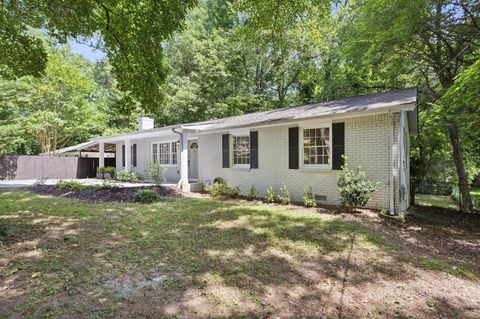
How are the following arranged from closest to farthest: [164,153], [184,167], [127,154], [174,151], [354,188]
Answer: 1. [354,188]
2. [184,167]
3. [174,151]
4. [164,153]
5. [127,154]

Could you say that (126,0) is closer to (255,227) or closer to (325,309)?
(255,227)

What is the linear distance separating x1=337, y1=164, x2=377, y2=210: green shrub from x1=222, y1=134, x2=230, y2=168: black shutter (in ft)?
17.4

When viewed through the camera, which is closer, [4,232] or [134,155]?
[4,232]

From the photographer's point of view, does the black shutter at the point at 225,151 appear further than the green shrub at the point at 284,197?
Yes

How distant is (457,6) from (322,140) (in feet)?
20.8

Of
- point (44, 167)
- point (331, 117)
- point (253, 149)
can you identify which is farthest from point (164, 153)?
point (331, 117)

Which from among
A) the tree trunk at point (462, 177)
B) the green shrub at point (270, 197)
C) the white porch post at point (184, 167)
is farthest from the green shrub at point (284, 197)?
the tree trunk at point (462, 177)

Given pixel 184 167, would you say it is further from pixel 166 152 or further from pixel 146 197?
pixel 166 152

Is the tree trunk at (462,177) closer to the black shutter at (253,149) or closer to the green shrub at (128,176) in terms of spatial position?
the black shutter at (253,149)

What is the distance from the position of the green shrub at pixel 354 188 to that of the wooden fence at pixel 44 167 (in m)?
21.0

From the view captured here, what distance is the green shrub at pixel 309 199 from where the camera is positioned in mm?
8742

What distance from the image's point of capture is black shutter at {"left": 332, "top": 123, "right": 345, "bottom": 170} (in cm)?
870

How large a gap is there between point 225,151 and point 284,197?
3.85m

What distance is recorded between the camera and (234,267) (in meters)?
4.34
